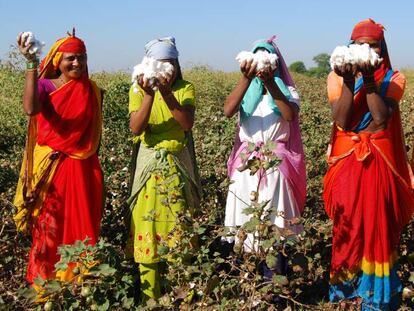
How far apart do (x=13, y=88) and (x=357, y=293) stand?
770 centimetres

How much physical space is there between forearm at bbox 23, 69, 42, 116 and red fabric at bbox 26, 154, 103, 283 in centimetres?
35

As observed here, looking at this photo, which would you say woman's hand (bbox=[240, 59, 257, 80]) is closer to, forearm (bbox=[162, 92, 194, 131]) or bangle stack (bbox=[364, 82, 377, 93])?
forearm (bbox=[162, 92, 194, 131])

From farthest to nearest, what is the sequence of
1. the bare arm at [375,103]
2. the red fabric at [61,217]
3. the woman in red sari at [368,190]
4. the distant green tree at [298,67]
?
1. the distant green tree at [298,67]
2. the red fabric at [61,217]
3. the woman in red sari at [368,190]
4. the bare arm at [375,103]

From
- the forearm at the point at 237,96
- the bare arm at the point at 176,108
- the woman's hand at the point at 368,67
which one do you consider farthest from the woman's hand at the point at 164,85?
the woman's hand at the point at 368,67

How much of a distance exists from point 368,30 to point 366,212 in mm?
920

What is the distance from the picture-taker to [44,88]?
10.7 ft

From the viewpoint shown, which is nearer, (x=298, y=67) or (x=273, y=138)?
(x=273, y=138)

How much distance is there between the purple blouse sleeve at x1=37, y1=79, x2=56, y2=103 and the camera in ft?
10.7

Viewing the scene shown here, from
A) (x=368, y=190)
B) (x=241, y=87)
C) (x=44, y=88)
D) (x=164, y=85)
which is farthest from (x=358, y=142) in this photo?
(x=44, y=88)

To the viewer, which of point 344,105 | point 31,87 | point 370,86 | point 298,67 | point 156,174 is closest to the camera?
point 370,86

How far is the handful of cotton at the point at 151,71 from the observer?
115 inches

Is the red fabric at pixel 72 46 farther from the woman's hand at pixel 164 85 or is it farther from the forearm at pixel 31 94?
the woman's hand at pixel 164 85

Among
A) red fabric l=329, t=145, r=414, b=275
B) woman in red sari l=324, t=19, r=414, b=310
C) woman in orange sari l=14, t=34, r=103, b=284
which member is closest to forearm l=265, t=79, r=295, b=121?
woman in red sari l=324, t=19, r=414, b=310

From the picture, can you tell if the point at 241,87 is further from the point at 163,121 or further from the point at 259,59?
the point at 163,121
